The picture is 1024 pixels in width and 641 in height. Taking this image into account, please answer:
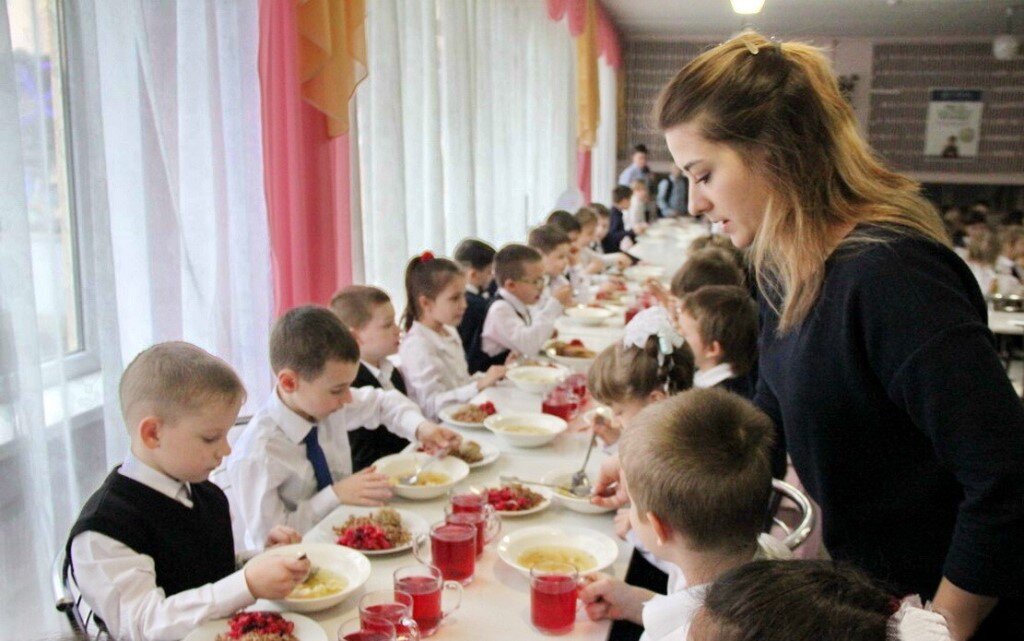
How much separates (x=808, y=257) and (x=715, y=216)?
0.63 ft

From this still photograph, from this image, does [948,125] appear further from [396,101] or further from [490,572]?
[490,572]

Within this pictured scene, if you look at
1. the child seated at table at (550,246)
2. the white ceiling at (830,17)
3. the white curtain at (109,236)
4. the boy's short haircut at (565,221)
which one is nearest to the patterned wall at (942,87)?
the white ceiling at (830,17)

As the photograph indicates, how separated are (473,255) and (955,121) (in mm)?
11047

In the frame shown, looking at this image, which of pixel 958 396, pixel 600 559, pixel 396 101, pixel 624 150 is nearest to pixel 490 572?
pixel 600 559

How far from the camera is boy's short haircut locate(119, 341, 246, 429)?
170 centimetres

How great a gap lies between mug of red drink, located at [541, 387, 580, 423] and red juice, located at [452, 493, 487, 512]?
947 mm

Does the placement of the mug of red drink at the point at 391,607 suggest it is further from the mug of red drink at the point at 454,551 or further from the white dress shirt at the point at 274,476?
the white dress shirt at the point at 274,476

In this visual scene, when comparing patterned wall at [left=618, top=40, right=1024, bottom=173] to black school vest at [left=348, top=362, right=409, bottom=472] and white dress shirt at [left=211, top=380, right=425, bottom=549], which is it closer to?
black school vest at [left=348, top=362, right=409, bottom=472]

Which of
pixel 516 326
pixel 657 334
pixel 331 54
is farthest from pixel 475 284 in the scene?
pixel 657 334

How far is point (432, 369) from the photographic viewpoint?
339 centimetres

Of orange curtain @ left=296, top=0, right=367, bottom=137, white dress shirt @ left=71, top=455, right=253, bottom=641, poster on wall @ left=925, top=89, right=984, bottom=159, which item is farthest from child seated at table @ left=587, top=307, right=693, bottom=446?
poster on wall @ left=925, top=89, right=984, bottom=159

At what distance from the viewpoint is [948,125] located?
1282cm

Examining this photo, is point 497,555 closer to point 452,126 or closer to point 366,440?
point 366,440

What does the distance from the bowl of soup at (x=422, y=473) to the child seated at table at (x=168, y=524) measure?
1.12 ft
